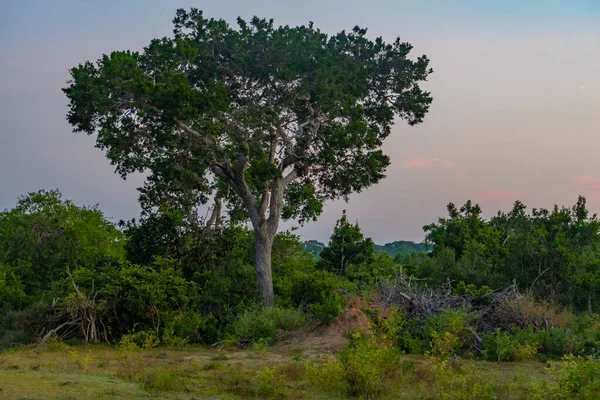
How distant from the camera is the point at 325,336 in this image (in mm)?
17500

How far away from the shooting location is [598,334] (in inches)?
661

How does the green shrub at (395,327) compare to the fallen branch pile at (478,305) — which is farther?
the fallen branch pile at (478,305)

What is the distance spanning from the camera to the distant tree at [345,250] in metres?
32.6

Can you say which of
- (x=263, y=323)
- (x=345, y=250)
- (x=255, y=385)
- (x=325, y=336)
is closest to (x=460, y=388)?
(x=255, y=385)

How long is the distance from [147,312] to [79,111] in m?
6.54

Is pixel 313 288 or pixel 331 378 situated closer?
pixel 331 378

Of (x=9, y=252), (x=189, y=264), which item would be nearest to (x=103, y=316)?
(x=189, y=264)

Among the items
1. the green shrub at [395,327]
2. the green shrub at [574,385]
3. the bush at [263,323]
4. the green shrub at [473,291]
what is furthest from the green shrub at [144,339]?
the green shrub at [574,385]

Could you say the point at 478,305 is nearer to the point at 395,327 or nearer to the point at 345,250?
the point at 395,327

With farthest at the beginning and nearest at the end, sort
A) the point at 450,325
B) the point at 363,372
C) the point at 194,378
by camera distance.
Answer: the point at 450,325 → the point at 194,378 → the point at 363,372

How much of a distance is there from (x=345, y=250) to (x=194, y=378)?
20.9 metres

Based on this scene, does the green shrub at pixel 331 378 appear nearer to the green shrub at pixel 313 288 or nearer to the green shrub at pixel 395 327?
the green shrub at pixel 395 327

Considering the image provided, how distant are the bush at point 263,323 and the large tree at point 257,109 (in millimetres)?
2094

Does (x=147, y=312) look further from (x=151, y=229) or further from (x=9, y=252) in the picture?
(x=9, y=252)
